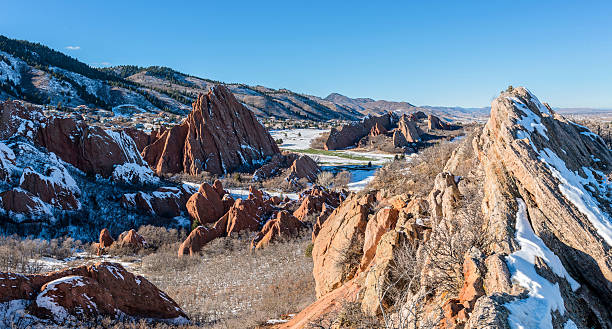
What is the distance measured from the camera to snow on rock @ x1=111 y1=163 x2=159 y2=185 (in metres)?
40.2

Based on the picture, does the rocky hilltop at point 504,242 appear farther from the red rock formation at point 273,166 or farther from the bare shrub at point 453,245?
the red rock formation at point 273,166

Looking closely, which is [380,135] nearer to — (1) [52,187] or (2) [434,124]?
(2) [434,124]

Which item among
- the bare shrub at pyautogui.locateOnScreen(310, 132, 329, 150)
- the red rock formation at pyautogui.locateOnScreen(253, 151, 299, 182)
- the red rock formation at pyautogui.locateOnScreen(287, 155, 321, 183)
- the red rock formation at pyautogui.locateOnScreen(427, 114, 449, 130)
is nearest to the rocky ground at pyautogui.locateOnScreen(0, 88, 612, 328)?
the red rock formation at pyautogui.locateOnScreen(287, 155, 321, 183)

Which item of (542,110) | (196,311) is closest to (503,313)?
(542,110)

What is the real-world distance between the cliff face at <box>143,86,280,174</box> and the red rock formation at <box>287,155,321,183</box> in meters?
10.1

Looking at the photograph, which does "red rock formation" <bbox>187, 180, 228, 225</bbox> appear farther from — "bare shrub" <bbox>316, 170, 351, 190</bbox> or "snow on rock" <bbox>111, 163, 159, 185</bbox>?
"bare shrub" <bbox>316, 170, 351, 190</bbox>

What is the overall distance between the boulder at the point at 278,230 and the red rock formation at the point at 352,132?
233 ft

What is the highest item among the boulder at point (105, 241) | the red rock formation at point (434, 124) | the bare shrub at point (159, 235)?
the red rock formation at point (434, 124)

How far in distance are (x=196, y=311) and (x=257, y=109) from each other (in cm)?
17911

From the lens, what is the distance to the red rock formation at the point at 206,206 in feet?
109

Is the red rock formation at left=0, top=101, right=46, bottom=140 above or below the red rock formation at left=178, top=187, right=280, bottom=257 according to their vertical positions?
above

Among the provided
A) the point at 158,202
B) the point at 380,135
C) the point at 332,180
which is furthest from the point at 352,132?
the point at 158,202

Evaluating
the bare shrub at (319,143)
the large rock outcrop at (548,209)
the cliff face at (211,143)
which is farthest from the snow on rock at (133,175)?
the bare shrub at (319,143)

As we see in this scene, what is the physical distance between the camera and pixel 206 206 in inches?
1325
